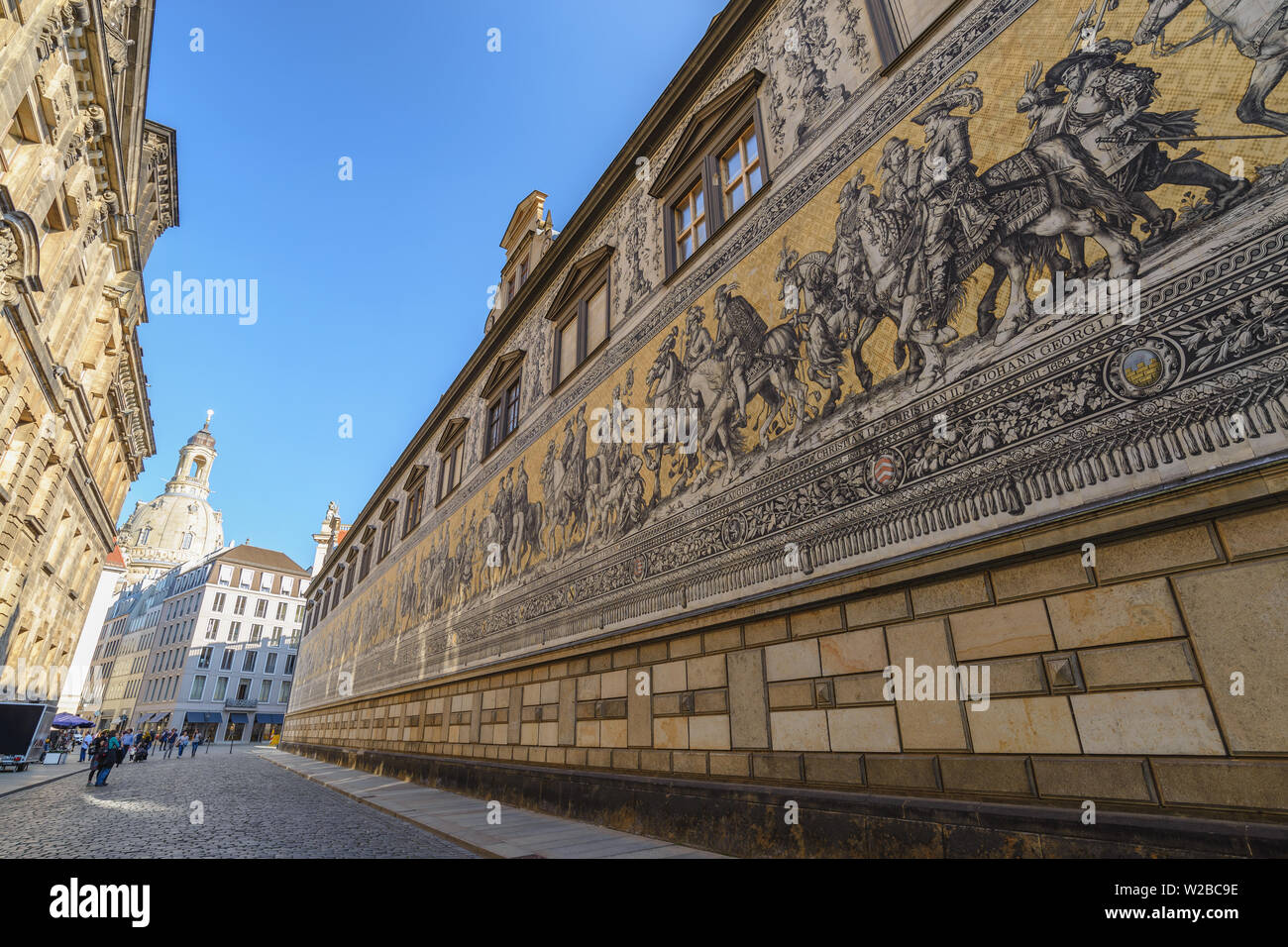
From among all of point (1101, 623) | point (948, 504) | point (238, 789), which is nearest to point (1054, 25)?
point (948, 504)

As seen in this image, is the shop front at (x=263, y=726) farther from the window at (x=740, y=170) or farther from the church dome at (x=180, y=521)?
the window at (x=740, y=170)

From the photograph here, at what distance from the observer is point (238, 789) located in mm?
12547

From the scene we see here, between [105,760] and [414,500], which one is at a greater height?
[414,500]

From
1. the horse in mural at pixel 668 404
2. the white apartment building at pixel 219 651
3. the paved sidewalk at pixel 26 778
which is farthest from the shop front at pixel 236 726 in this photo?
the horse in mural at pixel 668 404

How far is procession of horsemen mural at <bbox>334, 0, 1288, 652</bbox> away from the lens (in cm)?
348

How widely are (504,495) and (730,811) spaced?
27.5 ft

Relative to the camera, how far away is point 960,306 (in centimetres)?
444

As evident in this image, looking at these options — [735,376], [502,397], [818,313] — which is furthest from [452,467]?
[818,313]

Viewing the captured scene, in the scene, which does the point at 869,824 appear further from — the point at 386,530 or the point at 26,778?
the point at 386,530

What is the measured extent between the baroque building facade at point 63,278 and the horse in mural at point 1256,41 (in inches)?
620

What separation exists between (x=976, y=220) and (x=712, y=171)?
4.71 meters

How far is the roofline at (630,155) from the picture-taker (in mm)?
8344

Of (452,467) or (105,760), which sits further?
(452,467)
